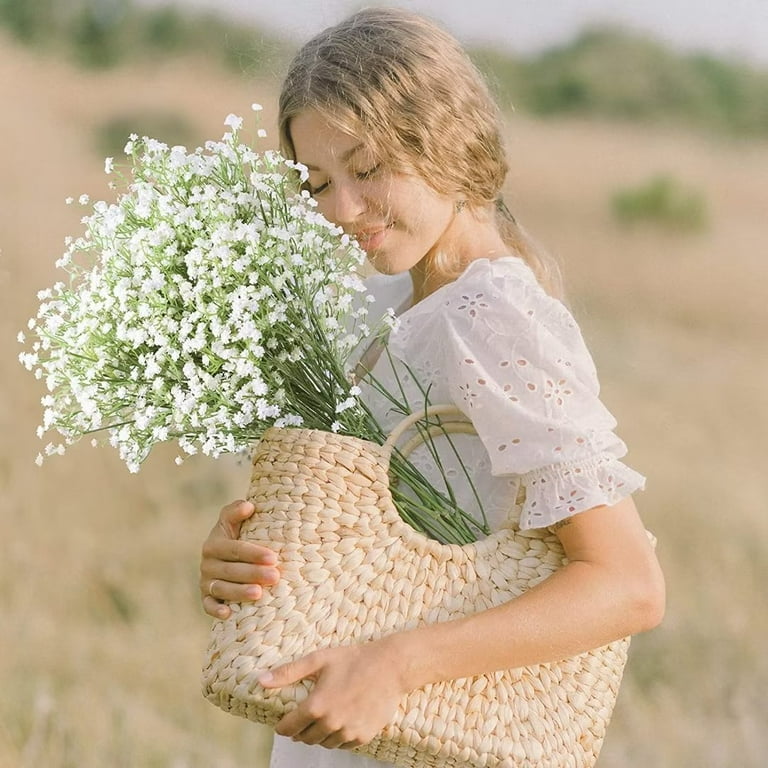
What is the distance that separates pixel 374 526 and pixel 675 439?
542 cm

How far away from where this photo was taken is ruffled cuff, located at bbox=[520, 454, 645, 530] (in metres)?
1.27

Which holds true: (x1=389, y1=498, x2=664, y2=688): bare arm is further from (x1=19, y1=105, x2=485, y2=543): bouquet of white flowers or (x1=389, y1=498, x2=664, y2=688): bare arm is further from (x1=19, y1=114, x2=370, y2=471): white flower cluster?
(x1=19, y1=114, x2=370, y2=471): white flower cluster

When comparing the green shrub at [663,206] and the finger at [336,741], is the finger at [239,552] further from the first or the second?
the green shrub at [663,206]

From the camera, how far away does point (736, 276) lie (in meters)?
7.53

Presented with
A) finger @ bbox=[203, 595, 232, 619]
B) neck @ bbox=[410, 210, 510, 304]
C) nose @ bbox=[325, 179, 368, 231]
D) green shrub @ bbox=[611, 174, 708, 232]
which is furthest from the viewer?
green shrub @ bbox=[611, 174, 708, 232]

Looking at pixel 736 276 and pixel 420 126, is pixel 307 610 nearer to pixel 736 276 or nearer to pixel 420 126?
pixel 420 126

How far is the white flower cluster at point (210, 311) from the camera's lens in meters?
1.32

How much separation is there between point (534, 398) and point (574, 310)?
47 centimetres

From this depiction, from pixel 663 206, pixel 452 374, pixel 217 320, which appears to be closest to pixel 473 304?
pixel 452 374

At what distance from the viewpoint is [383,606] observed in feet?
4.14

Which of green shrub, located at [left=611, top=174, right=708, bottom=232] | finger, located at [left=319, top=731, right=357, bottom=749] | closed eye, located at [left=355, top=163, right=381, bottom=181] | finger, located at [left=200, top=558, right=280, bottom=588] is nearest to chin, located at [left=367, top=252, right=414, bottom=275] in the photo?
closed eye, located at [left=355, top=163, right=381, bottom=181]

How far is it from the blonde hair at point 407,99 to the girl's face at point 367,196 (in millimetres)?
16

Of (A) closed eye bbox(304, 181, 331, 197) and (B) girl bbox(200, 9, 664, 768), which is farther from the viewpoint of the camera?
(A) closed eye bbox(304, 181, 331, 197)

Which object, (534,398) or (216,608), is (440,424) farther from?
(216,608)
